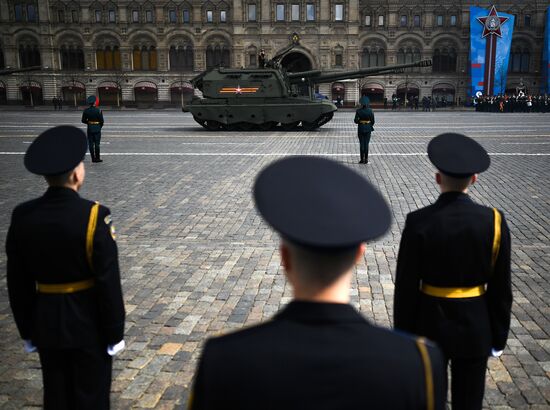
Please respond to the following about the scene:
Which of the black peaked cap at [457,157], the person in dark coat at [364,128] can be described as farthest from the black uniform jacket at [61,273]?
Answer: the person in dark coat at [364,128]

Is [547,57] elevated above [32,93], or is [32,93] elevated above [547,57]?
[547,57]

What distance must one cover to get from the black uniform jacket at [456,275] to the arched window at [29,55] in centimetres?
6102

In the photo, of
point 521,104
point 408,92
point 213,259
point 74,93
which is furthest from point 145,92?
point 213,259

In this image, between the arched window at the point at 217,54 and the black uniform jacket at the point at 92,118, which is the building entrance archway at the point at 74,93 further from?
the black uniform jacket at the point at 92,118

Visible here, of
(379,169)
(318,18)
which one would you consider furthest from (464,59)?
(379,169)

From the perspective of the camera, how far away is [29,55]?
56344mm

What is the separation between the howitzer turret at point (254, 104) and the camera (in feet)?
76.3

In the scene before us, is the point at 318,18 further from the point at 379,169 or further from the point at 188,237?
the point at 188,237

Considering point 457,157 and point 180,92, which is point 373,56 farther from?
point 457,157

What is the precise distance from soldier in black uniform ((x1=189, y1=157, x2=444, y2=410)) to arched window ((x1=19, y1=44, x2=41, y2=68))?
61894 mm

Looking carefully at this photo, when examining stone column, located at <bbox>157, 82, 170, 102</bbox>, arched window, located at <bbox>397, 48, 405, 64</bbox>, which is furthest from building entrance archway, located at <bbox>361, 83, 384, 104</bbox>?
stone column, located at <bbox>157, 82, 170, 102</bbox>

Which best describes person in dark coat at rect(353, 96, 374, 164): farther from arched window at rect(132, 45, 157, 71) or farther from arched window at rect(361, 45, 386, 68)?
arched window at rect(132, 45, 157, 71)

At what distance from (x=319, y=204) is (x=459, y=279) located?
65.2 inches

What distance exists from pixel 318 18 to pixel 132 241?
52343mm
